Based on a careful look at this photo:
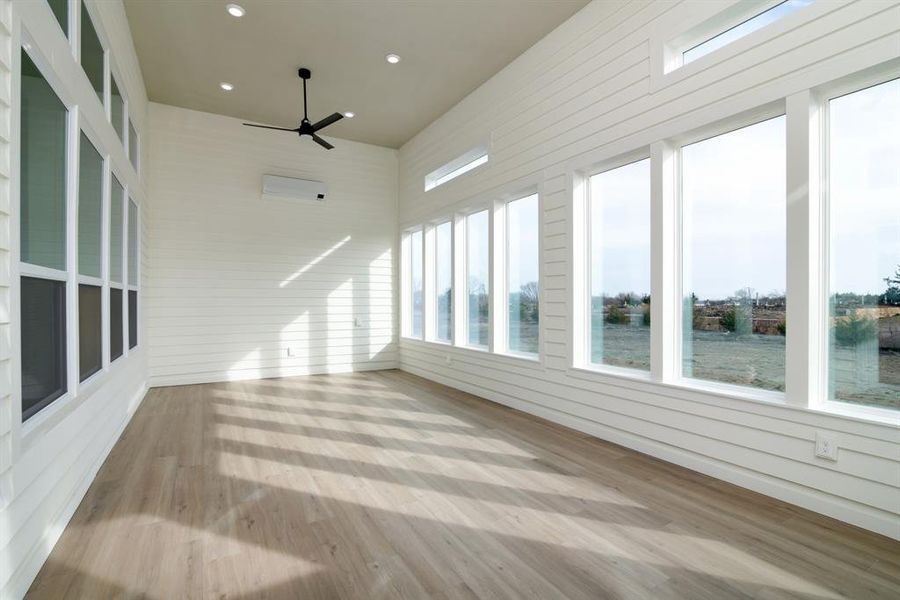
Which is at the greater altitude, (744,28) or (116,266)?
(744,28)

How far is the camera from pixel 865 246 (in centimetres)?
237

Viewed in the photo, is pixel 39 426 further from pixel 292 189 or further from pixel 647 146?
pixel 292 189

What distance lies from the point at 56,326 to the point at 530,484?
274cm

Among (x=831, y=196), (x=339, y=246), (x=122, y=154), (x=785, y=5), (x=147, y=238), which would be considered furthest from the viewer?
(x=339, y=246)

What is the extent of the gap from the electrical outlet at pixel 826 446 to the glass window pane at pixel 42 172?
153 inches

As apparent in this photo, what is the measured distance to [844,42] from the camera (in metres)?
2.31

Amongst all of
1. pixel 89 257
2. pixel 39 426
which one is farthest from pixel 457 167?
pixel 39 426

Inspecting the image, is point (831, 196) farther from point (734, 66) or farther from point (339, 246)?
point (339, 246)

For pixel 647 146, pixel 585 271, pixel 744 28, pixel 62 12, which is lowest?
pixel 585 271

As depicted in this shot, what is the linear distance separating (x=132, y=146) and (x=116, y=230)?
1.50 meters

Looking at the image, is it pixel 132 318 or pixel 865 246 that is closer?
pixel 865 246

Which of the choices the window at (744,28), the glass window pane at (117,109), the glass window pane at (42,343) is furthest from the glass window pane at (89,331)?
the window at (744,28)

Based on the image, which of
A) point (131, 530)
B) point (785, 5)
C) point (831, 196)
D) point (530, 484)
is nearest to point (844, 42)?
point (785, 5)

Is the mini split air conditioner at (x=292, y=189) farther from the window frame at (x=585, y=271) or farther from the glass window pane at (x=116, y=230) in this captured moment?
the window frame at (x=585, y=271)
